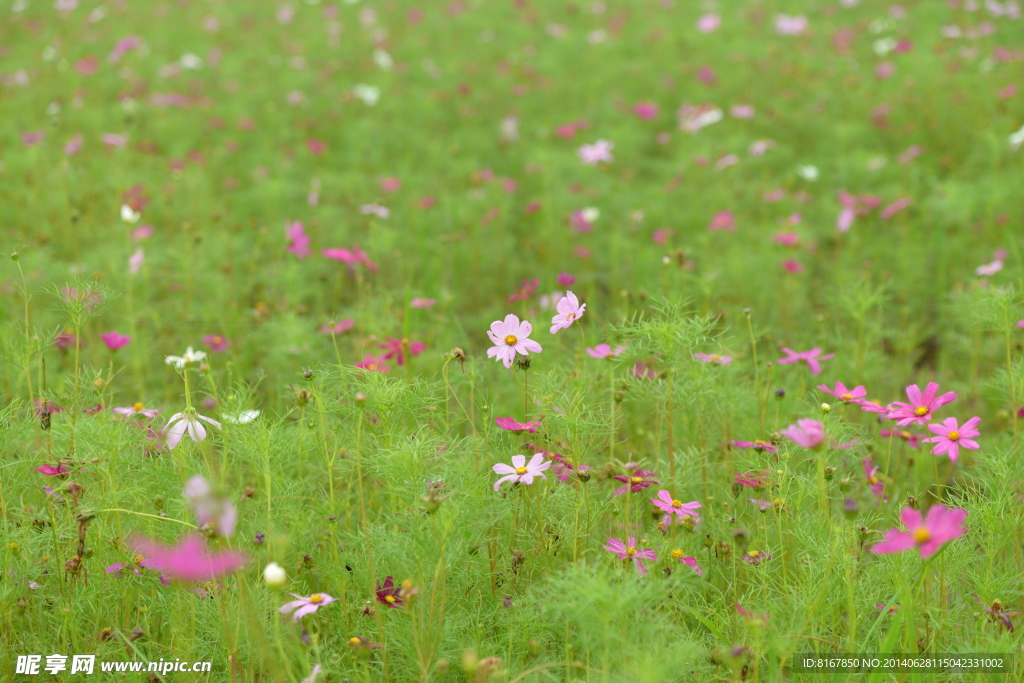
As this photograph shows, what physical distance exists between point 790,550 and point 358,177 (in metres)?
2.96

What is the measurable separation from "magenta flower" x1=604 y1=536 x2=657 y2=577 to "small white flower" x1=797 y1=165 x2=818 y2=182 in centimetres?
275

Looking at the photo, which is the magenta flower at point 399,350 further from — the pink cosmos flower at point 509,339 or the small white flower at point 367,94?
the small white flower at point 367,94

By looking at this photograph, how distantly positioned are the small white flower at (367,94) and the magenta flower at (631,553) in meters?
3.79

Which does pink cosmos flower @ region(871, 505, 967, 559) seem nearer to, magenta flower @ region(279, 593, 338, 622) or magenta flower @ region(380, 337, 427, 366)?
magenta flower @ region(279, 593, 338, 622)

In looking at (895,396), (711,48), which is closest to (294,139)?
(711,48)

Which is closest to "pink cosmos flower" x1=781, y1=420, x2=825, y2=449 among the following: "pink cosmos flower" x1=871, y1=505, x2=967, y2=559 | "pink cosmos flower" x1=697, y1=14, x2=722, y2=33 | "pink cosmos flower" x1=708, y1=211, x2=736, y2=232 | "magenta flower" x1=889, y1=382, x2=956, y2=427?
"pink cosmos flower" x1=871, y1=505, x2=967, y2=559

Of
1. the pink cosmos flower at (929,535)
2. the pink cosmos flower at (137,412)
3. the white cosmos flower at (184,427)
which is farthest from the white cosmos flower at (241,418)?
the pink cosmos flower at (929,535)

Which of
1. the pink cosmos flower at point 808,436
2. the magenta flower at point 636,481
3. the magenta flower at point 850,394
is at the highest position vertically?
the pink cosmos flower at point 808,436

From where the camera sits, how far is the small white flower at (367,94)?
4.51 meters

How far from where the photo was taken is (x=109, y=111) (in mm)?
4668

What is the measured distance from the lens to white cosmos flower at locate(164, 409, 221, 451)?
1.33m

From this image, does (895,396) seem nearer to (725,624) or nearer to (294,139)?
(725,624)

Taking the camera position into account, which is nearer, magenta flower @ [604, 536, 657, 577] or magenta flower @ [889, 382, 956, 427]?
magenta flower @ [604, 536, 657, 577]

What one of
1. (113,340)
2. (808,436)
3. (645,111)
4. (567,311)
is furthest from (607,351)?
(645,111)
